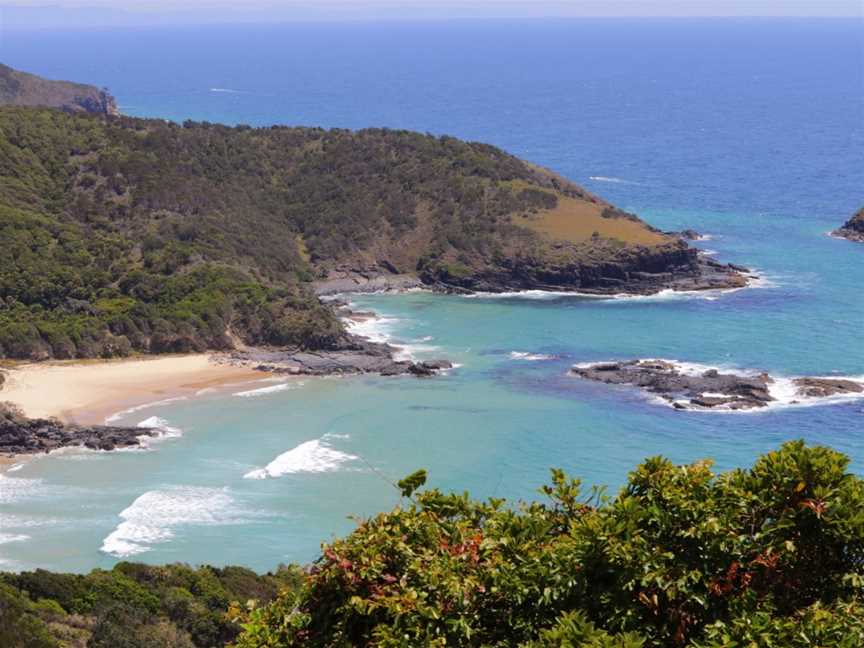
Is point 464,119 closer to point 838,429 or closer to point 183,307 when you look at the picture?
point 183,307

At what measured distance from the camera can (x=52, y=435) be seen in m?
44.0

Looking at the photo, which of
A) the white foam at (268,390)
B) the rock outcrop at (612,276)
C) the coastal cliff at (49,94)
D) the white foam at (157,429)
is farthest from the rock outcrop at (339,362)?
the coastal cliff at (49,94)

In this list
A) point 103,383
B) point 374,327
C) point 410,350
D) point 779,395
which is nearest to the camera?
point 779,395

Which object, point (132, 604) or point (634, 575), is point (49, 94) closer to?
point (132, 604)

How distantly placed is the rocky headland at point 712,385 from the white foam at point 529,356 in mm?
2420

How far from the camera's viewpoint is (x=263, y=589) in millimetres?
30422

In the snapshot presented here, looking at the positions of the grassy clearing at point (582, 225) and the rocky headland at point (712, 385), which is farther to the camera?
the grassy clearing at point (582, 225)

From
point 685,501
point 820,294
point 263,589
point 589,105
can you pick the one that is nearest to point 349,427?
point 263,589

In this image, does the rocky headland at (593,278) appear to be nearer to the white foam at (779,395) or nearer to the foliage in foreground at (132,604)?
the white foam at (779,395)

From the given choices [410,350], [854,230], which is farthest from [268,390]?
[854,230]

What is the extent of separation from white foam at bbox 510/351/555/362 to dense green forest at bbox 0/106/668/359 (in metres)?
7.33

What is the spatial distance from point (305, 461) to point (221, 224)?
2828 centimetres

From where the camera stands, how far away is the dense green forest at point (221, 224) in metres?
56.3

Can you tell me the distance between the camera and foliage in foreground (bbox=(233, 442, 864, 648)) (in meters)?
11.6
